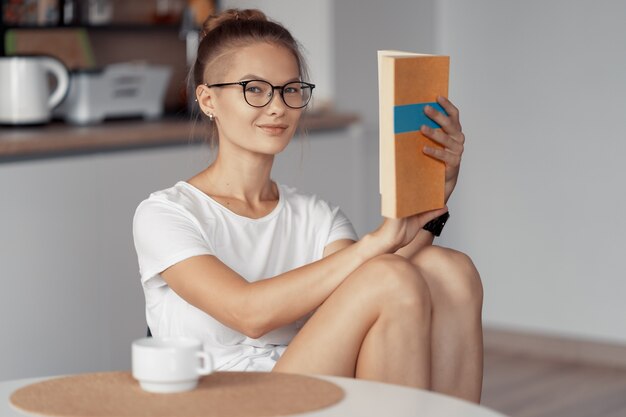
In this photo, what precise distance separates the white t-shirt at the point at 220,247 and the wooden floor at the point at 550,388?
1.28 meters

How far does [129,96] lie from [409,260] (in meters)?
1.80

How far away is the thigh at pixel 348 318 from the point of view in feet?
5.26

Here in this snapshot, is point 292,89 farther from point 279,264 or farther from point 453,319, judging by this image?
point 453,319

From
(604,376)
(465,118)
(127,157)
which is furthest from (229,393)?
(465,118)

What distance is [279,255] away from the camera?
1973mm

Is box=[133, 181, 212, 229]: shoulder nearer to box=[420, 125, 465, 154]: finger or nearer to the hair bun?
the hair bun

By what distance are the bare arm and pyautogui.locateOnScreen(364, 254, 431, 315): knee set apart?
0.15 ft

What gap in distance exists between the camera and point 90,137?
9.07ft

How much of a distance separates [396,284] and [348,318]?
86 millimetres

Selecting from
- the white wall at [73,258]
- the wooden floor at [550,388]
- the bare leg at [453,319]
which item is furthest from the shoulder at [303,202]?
the wooden floor at [550,388]

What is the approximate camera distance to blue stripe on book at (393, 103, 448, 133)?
4.97ft

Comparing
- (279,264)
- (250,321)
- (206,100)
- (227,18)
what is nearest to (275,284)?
(250,321)

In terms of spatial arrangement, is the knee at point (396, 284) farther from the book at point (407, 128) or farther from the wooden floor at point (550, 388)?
the wooden floor at point (550, 388)

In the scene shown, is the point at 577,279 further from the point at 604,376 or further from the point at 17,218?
the point at 17,218
